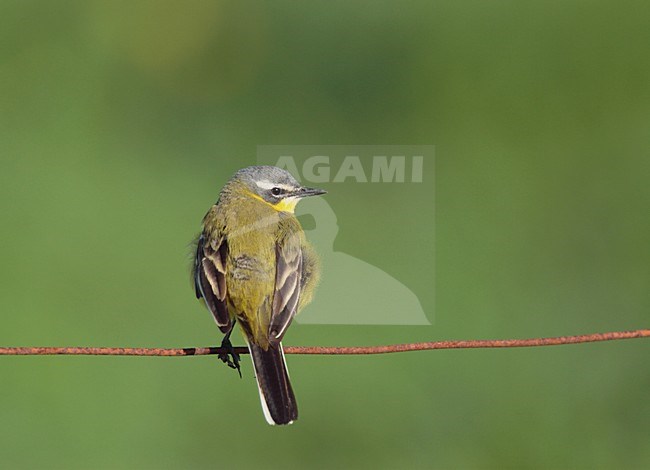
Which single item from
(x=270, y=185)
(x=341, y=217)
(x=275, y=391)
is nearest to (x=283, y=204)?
(x=270, y=185)

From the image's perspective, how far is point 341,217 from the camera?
366 inches

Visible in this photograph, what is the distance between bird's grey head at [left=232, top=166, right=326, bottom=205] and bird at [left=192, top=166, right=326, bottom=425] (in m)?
0.10

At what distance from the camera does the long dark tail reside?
16.6 feet

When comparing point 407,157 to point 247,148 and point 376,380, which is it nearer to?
point 247,148

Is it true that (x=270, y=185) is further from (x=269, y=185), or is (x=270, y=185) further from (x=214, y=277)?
(x=214, y=277)

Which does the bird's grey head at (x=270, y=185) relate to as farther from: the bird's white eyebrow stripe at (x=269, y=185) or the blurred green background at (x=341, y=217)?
the blurred green background at (x=341, y=217)

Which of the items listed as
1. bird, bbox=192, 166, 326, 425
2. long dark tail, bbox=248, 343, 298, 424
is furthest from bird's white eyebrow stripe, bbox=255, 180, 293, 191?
long dark tail, bbox=248, 343, 298, 424

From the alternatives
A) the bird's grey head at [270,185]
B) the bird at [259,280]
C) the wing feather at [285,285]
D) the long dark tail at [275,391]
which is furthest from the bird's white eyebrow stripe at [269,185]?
the long dark tail at [275,391]

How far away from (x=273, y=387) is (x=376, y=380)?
2874 mm

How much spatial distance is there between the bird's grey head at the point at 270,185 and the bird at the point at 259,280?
0.10m

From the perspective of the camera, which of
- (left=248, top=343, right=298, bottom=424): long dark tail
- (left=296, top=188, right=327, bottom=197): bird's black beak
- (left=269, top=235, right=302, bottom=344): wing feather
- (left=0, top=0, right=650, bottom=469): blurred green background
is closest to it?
(left=248, top=343, right=298, bottom=424): long dark tail

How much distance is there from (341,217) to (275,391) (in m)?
4.29

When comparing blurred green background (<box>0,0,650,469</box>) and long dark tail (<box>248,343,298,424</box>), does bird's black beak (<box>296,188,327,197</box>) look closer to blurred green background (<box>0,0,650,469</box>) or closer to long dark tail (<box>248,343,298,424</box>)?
blurred green background (<box>0,0,650,469</box>)

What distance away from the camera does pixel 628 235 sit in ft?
30.9
